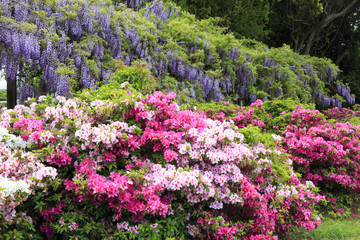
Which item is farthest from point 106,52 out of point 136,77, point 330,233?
point 330,233

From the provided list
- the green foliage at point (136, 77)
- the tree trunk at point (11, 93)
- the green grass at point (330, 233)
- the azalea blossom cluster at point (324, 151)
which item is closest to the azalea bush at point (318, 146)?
the azalea blossom cluster at point (324, 151)

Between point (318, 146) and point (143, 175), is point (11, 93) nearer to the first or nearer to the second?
point (143, 175)

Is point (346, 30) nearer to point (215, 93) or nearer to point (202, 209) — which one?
point (215, 93)

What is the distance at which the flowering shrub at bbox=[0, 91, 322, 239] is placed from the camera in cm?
270

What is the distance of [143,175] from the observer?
2.84 m

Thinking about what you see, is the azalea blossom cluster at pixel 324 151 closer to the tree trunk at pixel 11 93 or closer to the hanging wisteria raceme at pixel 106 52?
the hanging wisteria raceme at pixel 106 52

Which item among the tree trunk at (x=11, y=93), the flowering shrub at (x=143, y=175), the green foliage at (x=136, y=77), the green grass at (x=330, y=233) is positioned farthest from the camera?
the tree trunk at (x=11, y=93)

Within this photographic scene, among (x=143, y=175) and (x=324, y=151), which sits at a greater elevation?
(x=143, y=175)

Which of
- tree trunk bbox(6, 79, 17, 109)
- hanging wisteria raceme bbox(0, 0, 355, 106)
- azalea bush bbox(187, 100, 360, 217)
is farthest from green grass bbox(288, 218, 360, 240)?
tree trunk bbox(6, 79, 17, 109)

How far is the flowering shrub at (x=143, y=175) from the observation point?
270cm

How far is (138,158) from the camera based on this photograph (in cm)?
321

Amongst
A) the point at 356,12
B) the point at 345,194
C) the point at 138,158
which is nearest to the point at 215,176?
the point at 138,158

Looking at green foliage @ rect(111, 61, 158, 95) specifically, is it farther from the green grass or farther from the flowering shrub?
the green grass

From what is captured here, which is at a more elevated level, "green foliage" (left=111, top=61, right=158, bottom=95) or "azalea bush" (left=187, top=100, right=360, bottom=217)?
"green foliage" (left=111, top=61, right=158, bottom=95)
